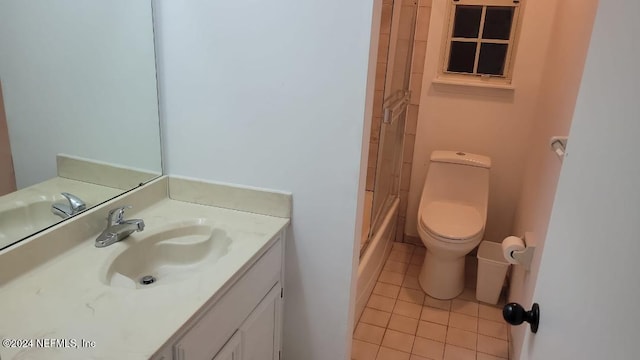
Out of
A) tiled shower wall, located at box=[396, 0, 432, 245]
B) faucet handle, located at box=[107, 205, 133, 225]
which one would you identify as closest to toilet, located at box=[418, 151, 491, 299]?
tiled shower wall, located at box=[396, 0, 432, 245]

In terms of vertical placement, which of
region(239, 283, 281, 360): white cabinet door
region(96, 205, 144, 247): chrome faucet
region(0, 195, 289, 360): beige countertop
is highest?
region(96, 205, 144, 247): chrome faucet

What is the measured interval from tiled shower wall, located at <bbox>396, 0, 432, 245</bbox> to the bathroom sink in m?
1.86

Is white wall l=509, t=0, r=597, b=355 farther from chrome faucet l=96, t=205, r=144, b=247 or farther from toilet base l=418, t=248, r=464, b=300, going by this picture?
chrome faucet l=96, t=205, r=144, b=247

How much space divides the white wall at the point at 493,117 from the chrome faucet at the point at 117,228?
2.10 m

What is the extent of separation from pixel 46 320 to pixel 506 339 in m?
2.15

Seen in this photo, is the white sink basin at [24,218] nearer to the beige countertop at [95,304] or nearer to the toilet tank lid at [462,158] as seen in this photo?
the beige countertop at [95,304]

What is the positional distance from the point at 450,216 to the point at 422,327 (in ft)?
2.33

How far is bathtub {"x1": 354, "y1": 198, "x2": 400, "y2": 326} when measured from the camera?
2.42 m

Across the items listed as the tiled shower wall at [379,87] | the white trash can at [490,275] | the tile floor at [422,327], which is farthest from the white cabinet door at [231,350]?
the white trash can at [490,275]

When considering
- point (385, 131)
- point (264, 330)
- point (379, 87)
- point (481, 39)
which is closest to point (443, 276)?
point (385, 131)

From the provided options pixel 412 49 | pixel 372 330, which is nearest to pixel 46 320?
pixel 372 330

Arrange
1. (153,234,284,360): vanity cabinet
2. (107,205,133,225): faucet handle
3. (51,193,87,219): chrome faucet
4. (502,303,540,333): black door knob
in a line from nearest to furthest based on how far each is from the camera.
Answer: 1. (502,303,540,333): black door knob
2. (153,234,284,360): vanity cabinet
3. (51,193,87,219): chrome faucet
4. (107,205,133,225): faucet handle

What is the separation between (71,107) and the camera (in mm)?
1512

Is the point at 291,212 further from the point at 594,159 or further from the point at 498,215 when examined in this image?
the point at 498,215
